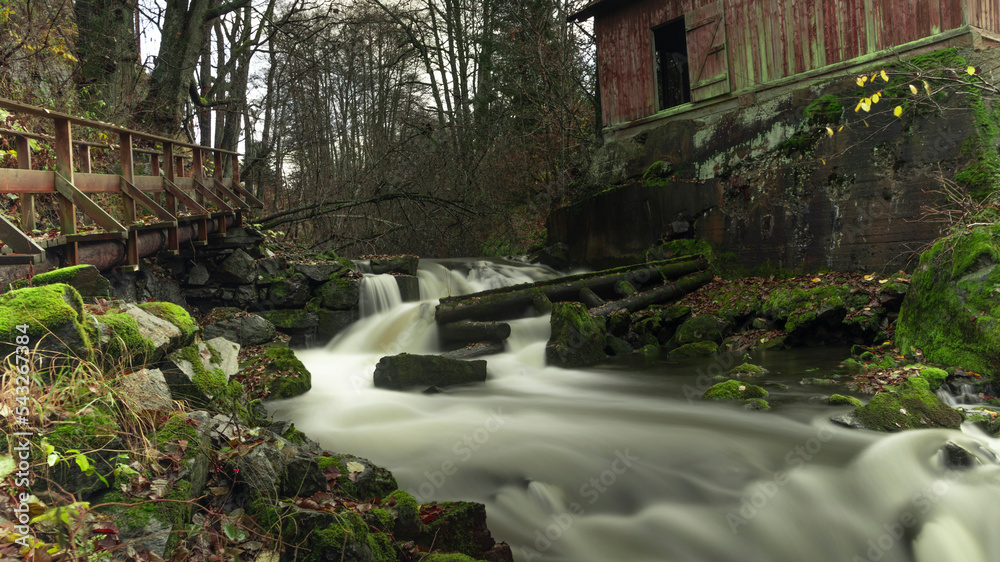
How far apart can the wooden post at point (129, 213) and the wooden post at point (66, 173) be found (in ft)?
3.09

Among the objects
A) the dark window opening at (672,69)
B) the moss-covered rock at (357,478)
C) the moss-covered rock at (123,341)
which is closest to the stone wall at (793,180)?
the dark window opening at (672,69)

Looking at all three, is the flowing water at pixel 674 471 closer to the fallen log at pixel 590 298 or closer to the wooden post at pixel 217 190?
the fallen log at pixel 590 298

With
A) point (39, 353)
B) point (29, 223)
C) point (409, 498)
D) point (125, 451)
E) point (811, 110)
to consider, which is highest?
point (811, 110)

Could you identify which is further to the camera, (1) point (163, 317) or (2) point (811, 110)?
(2) point (811, 110)

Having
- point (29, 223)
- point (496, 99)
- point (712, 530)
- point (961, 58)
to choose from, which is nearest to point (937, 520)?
point (712, 530)

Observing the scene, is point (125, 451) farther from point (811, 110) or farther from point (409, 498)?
point (811, 110)

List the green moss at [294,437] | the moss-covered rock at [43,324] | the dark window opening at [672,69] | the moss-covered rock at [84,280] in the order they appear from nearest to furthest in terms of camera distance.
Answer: the moss-covered rock at [43,324] < the green moss at [294,437] < the moss-covered rock at [84,280] < the dark window opening at [672,69]

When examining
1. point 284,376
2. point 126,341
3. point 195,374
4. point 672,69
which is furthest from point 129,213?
point 672,69

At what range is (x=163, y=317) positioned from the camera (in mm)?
4797

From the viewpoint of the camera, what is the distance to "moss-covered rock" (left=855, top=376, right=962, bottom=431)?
16.7ft

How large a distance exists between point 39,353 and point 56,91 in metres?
9.52

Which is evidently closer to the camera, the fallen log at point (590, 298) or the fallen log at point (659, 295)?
the fallen log at point (659, 295)

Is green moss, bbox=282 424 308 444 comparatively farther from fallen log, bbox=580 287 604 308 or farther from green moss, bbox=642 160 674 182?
green moss, bbox=642 160 674 182

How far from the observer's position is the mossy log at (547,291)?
1011 centimetres
